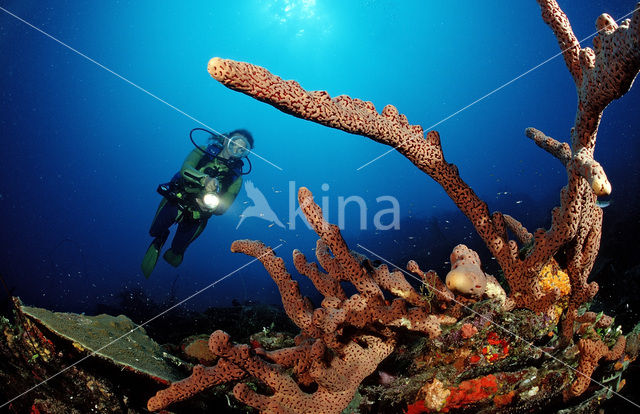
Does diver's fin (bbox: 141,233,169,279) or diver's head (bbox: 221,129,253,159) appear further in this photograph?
diver's head (bbox: 221,129,253,159)

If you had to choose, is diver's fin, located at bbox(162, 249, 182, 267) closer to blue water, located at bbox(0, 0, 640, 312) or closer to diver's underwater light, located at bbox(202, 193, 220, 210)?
diver's underwater light, located at bbox(202, 193, 220, 210)

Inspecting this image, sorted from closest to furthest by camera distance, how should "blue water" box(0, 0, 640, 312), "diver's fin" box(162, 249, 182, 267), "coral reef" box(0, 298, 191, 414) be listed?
"coral reef" box(0, 298, 191, 414)
"diver's fin" box(162, 249, 182, 267)
"blue water" box(0, 0, 640, 312)

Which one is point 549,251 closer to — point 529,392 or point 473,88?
point 529,392

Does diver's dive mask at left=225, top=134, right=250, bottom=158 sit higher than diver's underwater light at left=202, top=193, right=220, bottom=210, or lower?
higher

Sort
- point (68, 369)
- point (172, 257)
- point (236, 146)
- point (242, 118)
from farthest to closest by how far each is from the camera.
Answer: point (242, 118) → point (236, 146) → point (172, 257) → point (68, 369)

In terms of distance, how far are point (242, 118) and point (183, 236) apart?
73463 mm

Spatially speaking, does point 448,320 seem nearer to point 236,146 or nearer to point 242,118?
point 236,146

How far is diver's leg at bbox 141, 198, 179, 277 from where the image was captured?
33.0 feet

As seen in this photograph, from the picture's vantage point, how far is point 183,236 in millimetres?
10422

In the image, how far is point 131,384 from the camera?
9.00 ft

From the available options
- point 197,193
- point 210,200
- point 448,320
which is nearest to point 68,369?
point 448,320

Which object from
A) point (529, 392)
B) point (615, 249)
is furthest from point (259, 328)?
point (615, 249)

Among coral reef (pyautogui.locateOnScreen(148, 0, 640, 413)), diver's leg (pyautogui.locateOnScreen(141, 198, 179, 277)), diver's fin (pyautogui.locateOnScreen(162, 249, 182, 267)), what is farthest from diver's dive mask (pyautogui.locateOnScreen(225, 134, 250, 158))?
coral reef (pyautogui.locateOnScreen(148, 0, 640, 413))

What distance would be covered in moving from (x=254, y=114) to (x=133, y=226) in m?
50.5
